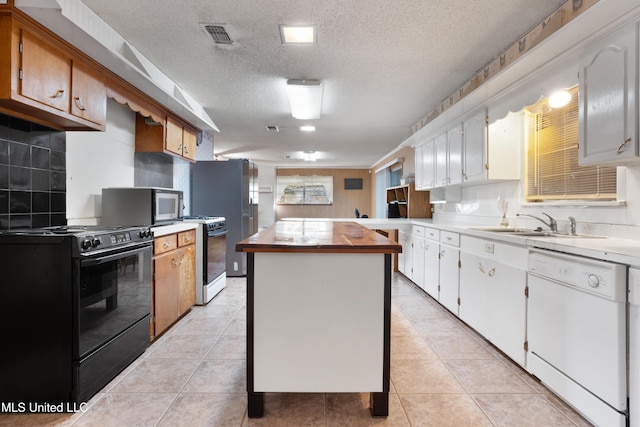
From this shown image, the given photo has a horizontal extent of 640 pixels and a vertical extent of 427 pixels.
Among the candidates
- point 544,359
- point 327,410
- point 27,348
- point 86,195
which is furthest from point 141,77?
point 544,359

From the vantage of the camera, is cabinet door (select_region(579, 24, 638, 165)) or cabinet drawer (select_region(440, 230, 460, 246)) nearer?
cabinet door (select_region(579, 24, 638, 165))

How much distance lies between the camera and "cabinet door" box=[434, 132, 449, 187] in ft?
13.6

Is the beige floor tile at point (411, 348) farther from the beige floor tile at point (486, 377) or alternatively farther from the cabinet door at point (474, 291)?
the cabinet door at point (474, 291)

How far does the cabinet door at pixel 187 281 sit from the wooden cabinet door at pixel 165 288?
97 millimetres

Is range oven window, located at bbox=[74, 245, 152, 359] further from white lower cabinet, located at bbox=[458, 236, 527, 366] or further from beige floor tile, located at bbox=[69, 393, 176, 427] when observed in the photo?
white lower cabinet, located at bbox=[458, 236, 527, 366]

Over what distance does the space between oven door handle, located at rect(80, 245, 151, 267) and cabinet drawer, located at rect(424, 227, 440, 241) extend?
9.41 feet

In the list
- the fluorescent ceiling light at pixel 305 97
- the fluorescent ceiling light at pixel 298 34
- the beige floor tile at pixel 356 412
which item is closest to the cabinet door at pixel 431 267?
the beige floor tile at pixel 356 412

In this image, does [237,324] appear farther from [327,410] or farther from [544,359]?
[544,359]

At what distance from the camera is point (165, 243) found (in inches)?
115

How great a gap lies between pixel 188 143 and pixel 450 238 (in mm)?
3260

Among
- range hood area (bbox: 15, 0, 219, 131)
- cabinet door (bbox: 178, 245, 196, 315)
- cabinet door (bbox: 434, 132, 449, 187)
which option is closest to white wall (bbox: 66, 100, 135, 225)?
range hood area (bbox: 15, 0, 219, 131)

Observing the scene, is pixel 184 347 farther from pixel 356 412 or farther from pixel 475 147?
pixel 475 147

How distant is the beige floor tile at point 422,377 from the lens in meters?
2.00

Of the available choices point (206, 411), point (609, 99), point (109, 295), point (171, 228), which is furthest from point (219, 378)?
point (609, 99)
